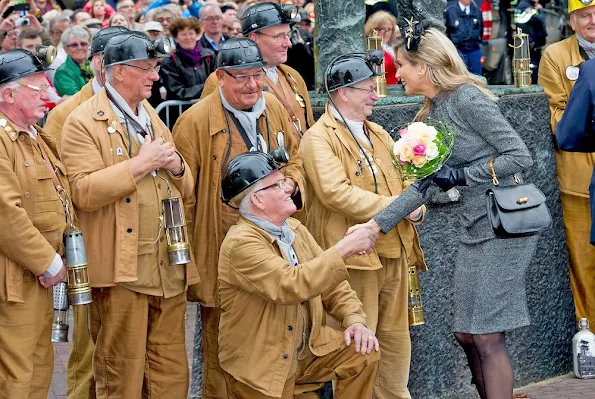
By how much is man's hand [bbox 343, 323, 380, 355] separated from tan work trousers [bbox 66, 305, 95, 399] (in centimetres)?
166

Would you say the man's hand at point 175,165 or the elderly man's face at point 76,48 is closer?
the man's hand at point 175,165

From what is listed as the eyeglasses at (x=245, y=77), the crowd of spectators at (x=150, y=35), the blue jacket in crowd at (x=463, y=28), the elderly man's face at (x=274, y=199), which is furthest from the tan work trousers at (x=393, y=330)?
the blue jacket in crowd at (x=463, y=28)

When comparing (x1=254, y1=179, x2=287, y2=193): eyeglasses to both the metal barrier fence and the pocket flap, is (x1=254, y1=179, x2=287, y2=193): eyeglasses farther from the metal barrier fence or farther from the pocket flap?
the metal barrier fence

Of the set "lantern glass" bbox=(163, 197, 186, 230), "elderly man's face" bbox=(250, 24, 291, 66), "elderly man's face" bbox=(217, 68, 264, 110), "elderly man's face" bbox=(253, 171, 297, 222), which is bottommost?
"lantern glass" bbox=(163, 197, 186, 230)

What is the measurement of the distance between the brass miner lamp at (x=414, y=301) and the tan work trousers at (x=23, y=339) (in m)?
1.98

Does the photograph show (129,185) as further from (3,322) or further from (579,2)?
(579,2)

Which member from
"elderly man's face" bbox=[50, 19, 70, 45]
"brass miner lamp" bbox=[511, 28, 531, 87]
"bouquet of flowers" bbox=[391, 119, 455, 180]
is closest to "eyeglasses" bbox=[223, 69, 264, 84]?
"bouquet of flowers" bbox=[391, 119, 455, 180]

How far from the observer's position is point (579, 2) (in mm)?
7484

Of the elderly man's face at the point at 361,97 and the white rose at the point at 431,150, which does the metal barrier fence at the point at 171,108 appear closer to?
the elderly man's face at the point at 361,97

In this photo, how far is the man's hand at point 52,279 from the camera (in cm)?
537

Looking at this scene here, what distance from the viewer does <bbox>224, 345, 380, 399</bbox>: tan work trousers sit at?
5.41 m

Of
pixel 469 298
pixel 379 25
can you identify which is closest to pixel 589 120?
pixel 469 298

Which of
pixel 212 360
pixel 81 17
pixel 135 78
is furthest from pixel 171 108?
pixel 135 78

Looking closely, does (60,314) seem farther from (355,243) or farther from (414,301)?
(414,301)
